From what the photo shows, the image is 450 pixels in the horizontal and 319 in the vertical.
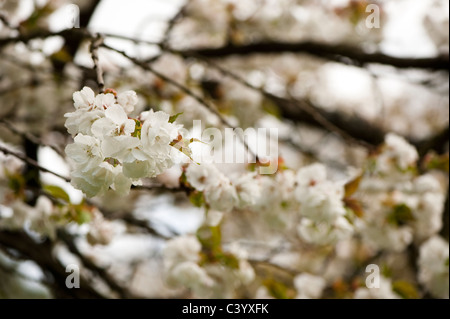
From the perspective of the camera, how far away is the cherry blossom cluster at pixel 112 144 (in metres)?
0.89

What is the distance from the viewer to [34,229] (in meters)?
1.88

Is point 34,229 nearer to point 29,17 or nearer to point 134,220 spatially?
point 134,220

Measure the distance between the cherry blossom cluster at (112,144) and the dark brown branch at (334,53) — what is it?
1.26 meters

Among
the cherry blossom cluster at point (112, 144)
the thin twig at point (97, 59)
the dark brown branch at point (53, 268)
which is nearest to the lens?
the cherry blossom cluster at point (112, 144)

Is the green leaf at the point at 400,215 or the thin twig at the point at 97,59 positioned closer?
the thin twig at the point at 97,59

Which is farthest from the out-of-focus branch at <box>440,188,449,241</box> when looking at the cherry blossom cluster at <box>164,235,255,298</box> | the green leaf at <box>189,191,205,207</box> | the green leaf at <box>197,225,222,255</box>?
the green leaf at <box>189,191,205,207</box>

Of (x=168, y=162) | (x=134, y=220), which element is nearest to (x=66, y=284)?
(x=134, y=220)

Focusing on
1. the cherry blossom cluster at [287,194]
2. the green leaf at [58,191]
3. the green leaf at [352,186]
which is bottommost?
the cherry blossom cluster at [287,194]

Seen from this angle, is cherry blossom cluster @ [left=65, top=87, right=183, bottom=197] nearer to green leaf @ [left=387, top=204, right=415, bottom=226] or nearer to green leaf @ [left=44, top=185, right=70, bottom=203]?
green leaf @ [left=44, top=185, right=70, bottom=203]

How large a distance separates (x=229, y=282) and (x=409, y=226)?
95 cm

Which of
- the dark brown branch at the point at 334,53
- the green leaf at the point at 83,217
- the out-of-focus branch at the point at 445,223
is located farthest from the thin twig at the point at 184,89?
the out-of-focus branch at the point at 445,223

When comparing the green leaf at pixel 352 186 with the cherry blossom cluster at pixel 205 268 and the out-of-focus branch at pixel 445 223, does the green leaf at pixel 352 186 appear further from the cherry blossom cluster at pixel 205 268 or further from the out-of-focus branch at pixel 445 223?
the out-of-focus branch at pixel 445 223

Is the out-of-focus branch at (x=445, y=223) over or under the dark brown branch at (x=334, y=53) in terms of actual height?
under

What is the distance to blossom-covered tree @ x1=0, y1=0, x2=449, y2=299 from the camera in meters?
1.01
